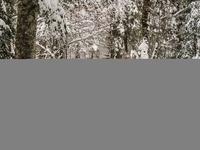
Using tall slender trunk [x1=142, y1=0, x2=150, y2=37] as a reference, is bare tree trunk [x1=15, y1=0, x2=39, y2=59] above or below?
below

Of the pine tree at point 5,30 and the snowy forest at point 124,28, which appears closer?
the pine tree at point 5,30

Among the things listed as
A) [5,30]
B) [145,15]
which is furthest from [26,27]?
[145,15]

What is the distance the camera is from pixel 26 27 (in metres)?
4.67

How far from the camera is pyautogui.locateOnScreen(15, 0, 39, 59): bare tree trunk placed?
183 inches

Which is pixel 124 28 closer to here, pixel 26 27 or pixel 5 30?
pixel 5 30

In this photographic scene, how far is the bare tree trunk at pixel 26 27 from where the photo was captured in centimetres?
466

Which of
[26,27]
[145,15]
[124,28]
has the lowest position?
[26,27]

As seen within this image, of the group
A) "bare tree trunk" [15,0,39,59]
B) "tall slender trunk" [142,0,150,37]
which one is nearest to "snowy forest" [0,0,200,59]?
"tall slender trunk" [142,0,150,37]

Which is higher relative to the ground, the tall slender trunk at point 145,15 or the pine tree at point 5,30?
the tall slender trunk at point 145,15

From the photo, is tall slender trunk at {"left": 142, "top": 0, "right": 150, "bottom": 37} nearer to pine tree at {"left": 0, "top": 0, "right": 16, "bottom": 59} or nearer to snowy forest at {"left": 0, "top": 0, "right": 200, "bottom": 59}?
snowy forest at {"left": 0, "top": 0, "right": 200, "bottom": 59}

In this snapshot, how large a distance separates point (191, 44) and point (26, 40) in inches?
327

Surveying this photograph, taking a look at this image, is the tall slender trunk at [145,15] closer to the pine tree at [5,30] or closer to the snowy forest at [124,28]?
the snowy forest at [124,28]

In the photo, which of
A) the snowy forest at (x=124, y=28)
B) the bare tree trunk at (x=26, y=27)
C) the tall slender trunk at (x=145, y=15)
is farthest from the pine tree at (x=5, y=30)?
the tall slender trunk at (x=145, y=15)

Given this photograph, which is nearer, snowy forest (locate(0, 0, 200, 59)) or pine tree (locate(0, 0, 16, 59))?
pine tree (locate(0, 0, 16, 59))
